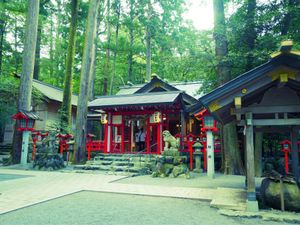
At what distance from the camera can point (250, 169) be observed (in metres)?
5.12

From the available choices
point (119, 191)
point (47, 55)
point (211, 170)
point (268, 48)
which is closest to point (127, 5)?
point (47, 55)

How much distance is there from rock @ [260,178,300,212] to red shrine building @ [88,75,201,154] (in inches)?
300

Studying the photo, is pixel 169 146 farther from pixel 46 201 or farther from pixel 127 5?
pixel 127 5

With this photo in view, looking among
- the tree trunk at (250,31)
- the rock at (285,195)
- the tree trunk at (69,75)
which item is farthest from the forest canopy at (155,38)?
the rock at (285,195)

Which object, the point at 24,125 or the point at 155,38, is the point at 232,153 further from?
the point at 155,38

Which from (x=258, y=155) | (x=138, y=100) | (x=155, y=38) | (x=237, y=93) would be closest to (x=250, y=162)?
(x=237, y=93)

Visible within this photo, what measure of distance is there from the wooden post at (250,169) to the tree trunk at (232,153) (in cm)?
601

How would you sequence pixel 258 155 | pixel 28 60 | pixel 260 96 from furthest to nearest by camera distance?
pixel 28 60 < pixel 258 155 < pixel 260 96

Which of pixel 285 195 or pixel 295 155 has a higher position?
pixel 295 155

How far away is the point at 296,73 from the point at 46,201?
255 inches

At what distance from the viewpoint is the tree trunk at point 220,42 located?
36.1ft

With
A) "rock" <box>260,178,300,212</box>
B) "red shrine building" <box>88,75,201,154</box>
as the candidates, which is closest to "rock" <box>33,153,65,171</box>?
"red shrine building" <box>88,75,201,154</box>

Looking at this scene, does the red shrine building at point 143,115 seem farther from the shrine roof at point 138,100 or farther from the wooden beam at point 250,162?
the wooden beam at point 250,162

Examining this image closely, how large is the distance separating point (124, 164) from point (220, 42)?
8057 mm
